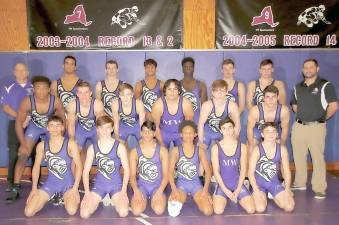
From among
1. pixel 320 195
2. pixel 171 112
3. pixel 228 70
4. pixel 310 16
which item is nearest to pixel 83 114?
pixel 171 112

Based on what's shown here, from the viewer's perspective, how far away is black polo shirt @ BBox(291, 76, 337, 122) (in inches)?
217

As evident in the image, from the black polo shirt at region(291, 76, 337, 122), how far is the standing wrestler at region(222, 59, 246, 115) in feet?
3.21

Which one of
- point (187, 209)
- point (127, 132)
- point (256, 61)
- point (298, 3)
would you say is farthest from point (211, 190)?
point (298, 3)

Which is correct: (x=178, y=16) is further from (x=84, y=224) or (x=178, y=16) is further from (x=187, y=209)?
(x=84, y=224)

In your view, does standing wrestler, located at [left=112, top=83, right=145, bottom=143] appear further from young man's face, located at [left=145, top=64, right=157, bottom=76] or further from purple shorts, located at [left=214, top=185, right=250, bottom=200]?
purple shorts, located at [left=214, top=185, right=250, bottom=200]

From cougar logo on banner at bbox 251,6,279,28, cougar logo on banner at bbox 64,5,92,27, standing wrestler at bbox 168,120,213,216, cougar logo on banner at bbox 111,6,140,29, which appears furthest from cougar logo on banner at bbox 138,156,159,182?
cougar logo on banner at bbox 251,6,279,28

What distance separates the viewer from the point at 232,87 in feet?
20.7

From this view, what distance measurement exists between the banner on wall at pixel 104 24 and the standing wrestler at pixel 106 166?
6.92 ft

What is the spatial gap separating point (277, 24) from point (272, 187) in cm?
289

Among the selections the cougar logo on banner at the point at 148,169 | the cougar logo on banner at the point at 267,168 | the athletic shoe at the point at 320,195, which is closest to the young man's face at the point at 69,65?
the cougar logo on banner at the point at 148,169

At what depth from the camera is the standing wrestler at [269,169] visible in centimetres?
511

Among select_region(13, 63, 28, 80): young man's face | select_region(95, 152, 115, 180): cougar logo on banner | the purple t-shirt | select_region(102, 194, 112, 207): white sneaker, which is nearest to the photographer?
select_region(95, 152, 115, 180): cougar logo on banner

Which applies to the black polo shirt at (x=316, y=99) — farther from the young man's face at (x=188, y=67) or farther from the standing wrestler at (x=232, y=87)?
the young man's face at (x=188, y=67)

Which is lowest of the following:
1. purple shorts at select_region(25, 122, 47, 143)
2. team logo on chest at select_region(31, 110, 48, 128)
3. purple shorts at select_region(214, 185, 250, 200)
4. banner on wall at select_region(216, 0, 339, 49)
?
purple shorts at select_region(214, 185, 250, 200)
